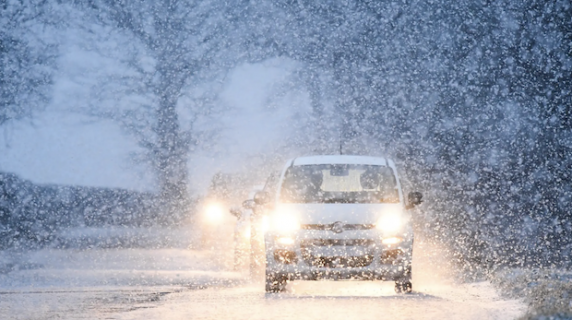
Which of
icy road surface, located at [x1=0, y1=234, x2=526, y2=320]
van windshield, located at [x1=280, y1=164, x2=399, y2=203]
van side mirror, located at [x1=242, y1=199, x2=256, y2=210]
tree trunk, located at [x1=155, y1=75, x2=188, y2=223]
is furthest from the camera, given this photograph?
tree trunk, located at [x1=155, y1=75, x2=188, y2=223]

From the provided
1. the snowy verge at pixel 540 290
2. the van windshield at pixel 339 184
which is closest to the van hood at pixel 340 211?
the van windshield at pixel 339 184

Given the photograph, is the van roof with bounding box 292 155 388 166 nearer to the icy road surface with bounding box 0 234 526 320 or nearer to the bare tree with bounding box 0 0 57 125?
the icy road surface with bounding box 0 234 526 320

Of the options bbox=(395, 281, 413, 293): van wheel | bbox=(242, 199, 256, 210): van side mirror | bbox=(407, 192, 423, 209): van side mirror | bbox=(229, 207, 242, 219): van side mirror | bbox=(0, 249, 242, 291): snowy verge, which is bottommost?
bbox=(395, 281, 413, 293): van wheel

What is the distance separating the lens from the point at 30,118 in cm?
3067

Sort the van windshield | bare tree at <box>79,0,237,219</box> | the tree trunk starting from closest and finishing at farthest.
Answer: the van windshield → bare tree at <box>79,0,237,219</box> → the tree trunk

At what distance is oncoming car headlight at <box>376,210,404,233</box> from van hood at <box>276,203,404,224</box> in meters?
0.04

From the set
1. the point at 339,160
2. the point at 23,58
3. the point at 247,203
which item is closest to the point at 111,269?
the point at 247,203

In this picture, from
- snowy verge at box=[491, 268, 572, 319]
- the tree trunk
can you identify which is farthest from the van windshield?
the tree trunk

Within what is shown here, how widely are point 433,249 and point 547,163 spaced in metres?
3.07

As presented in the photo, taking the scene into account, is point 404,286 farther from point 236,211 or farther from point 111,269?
point 111,269

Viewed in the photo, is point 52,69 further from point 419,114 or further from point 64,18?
point 419,114

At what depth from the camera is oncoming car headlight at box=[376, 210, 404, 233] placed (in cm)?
1150

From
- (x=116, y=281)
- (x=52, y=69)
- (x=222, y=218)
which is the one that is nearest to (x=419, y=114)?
(x=222, y=218)

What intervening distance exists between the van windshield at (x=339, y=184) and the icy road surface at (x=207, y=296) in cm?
115
